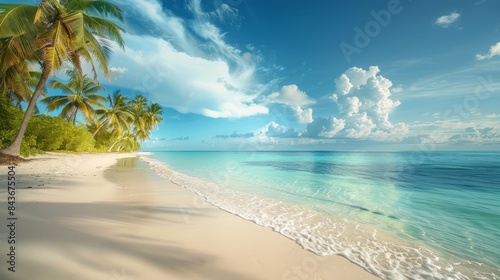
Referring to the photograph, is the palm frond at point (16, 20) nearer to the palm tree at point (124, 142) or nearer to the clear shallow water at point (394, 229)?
the clear shallow water at point (394, 229)

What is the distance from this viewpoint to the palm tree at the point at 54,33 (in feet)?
32.7

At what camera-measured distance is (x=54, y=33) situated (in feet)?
38.1

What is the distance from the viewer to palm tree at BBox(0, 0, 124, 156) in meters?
9.98

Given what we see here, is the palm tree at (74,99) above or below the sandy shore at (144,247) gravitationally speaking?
above

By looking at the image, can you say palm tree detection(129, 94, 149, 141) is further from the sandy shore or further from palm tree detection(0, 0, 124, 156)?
the sandy shore

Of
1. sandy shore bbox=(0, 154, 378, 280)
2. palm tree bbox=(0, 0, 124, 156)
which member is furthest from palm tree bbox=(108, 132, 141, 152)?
sandy shore bbox=(0, 154, 378, 280)

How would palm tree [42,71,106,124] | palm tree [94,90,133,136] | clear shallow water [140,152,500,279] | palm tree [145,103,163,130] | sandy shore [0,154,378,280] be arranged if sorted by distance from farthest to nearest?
1. palm tree [145,103,163,130]
2. palm tree [94,90,133,136]
3. palm tree [42,71,106,124]
4. clear shallow water [140,152,500,279]
5. sandy shore [0,154,378,280]

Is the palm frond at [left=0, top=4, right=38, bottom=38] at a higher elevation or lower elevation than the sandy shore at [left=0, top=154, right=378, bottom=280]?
higher

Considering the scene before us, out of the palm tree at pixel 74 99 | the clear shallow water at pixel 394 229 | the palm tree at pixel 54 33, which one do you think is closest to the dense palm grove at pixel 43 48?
the palm tree at pixel 54 33

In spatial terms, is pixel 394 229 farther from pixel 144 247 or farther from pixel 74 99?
pixel 74 99

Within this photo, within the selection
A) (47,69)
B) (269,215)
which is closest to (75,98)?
(47,69)

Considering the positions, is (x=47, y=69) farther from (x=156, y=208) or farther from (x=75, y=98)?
(x=75, y=98)

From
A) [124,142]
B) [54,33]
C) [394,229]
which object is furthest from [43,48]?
[124,142]

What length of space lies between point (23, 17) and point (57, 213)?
38.7ft
